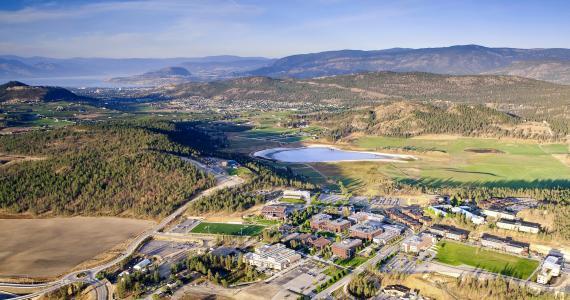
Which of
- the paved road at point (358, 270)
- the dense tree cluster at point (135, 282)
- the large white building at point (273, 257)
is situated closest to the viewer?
the paved road at point (358, 270)

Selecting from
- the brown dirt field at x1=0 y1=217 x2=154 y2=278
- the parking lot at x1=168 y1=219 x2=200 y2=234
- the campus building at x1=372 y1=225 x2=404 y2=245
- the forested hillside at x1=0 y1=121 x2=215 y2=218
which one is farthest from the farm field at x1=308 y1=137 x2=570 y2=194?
the brown dirt field at x1=0 y1=217 x2=154 y2=278

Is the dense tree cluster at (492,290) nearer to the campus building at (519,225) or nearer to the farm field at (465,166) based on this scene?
the campus building at (519,225)

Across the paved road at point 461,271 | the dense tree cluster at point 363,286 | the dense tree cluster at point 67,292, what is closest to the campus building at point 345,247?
the dense tree cluster at point 363,286

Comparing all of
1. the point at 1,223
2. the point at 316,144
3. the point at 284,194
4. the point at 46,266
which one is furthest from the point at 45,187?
the point at 316,144

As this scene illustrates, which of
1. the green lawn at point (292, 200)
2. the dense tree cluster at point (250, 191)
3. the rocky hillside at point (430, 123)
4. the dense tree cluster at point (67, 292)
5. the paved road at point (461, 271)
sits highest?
the rocky hillside at point (430, 123)

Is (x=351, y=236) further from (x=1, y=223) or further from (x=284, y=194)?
(x=1, y=223)

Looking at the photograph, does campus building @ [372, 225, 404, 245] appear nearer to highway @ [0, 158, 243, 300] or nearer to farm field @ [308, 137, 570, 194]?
farm field @ [308, 137, 570, 194]

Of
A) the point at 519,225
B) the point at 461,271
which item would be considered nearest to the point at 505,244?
the point at 519,225
